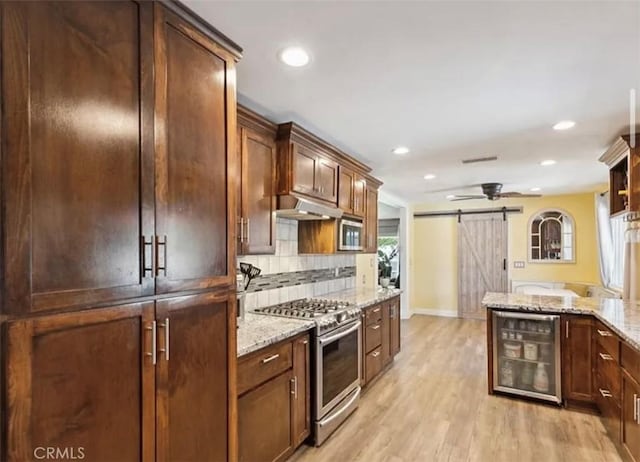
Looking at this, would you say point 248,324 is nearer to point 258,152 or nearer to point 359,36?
point 258,152

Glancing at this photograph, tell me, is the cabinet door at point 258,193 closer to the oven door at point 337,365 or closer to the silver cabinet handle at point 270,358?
the silver cabinet handle at point 270,358

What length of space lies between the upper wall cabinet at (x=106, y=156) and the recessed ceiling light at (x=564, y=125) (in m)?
2.62

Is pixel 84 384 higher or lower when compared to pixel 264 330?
higher

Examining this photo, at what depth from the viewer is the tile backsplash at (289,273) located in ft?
10.2

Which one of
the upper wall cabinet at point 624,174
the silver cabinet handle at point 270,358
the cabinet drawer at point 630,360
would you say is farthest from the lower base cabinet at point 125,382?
the upper wall cabinet at point 624,174

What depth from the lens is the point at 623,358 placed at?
8.05ft

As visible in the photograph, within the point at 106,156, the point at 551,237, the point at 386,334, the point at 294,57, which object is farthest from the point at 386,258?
the point at 106,156

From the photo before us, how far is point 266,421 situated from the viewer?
2.16m

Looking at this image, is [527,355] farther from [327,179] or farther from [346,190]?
[327,179]

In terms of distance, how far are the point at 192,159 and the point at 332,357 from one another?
6.29ft

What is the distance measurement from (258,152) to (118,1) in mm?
1430

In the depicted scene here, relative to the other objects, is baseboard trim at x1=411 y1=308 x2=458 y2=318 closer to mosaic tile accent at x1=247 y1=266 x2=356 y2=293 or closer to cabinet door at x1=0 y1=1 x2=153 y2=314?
mosaic tile accent at x1=247 y1=266 x2=356 y2=293

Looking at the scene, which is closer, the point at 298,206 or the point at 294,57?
the point at 294,57

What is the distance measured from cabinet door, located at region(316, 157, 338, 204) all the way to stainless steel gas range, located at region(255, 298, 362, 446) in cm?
99
